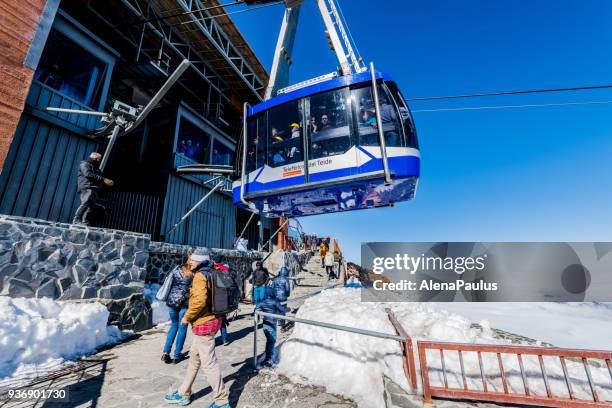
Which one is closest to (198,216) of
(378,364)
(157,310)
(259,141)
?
→ (157,310)

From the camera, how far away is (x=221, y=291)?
3.50 meters

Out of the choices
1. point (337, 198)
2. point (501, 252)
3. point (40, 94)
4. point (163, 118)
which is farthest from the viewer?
point (501, 252)

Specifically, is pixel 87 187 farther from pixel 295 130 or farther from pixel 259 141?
pixel 295 130

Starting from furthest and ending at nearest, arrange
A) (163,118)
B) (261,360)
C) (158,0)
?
(163,118) < (158,0) < (261,360)

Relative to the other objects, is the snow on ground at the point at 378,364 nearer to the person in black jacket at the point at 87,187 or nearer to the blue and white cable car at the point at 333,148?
the blue and white cable car at the point at 333,148

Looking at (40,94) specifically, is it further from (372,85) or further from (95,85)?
(372,85)

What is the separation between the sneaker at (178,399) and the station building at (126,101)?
7454 millimetres

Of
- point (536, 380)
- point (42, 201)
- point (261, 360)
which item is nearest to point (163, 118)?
point (42, 201)

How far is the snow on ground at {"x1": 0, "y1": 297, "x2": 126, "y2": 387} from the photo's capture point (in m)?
4.02

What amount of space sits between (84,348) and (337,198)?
20.3ft

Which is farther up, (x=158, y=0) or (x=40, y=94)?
(x=158, y=0)

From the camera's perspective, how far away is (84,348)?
5090mm

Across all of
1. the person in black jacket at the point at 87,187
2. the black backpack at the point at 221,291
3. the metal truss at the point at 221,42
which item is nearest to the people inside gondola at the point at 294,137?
the black backpack at the point at 221,291

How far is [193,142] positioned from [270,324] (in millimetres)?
11264
